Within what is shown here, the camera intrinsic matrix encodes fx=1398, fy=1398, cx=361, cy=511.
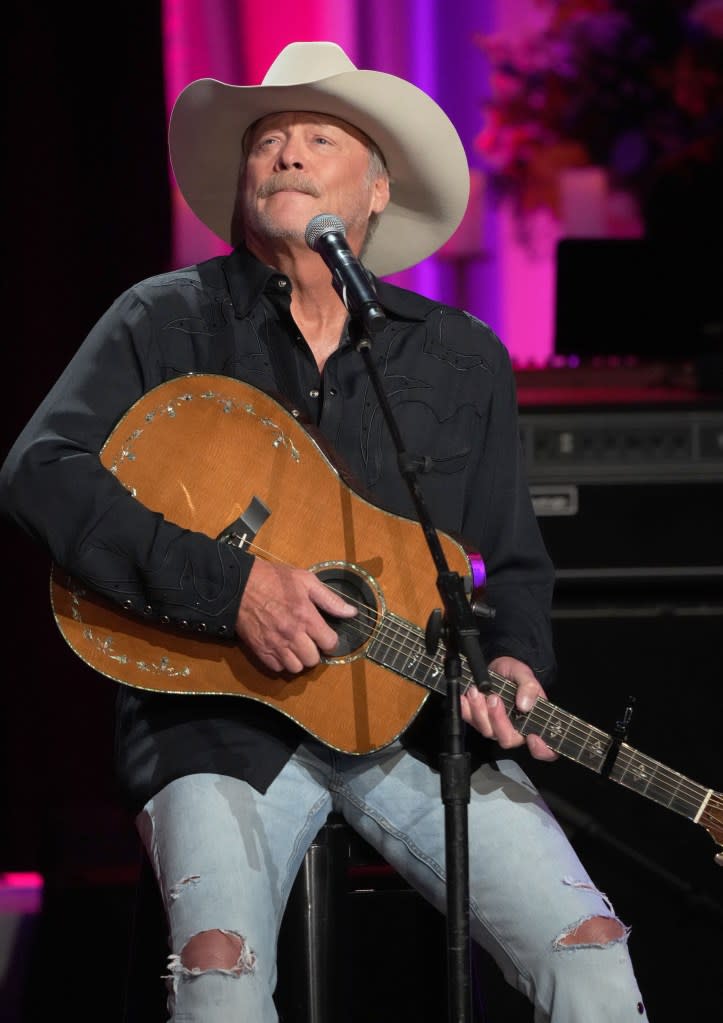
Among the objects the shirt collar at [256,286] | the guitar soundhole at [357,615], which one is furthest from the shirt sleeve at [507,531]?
the guitar soundhole at [357,615]

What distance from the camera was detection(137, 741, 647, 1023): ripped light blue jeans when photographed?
77.5 inches

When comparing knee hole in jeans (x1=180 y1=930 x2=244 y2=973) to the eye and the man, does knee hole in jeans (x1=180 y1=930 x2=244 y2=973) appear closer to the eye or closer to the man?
the man

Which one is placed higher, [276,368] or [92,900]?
[276,368]

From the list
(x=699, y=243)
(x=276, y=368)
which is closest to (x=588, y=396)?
(x=699, y=243)

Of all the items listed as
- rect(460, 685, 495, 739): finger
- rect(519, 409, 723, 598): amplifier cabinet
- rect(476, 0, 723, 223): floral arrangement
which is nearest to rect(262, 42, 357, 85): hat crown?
rect(460, 685, 495, 739): finger

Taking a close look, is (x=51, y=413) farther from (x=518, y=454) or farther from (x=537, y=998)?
(x=537, y=998)

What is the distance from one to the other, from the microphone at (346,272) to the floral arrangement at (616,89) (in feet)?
8.18

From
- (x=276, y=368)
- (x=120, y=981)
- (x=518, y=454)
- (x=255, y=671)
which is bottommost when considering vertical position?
(x=120, y=981)

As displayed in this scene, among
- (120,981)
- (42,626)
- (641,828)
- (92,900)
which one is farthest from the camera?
(42,626)

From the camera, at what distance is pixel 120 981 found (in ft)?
9.82

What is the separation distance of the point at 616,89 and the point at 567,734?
113 inches

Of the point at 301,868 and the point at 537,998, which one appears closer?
the point at 537,998

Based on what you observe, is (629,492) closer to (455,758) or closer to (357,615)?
(357,615)

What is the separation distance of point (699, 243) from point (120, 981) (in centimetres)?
248
